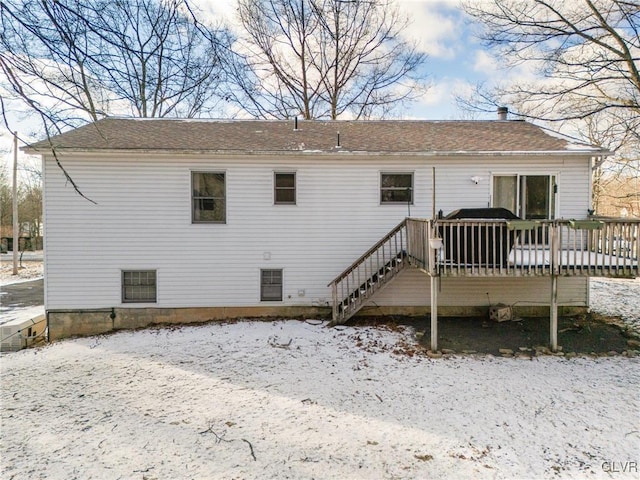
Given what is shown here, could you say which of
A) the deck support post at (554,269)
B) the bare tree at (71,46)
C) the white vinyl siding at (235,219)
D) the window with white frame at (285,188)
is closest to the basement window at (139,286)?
the white vinyl siding at (235,219)

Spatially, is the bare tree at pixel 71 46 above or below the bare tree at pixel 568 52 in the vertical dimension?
below

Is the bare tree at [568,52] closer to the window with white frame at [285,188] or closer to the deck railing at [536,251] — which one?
the deck railing at [536,251]

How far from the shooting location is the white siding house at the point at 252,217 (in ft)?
27.8

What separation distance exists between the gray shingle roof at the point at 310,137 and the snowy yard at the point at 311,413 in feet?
16.2

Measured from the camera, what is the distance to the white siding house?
8.46 metres

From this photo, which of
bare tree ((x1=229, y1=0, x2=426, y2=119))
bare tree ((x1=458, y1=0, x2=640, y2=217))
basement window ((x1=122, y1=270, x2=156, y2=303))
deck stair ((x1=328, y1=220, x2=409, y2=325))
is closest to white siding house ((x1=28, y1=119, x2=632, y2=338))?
basement window ((x1=122, y1=270, x2=156, y2=303))

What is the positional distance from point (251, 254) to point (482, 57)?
12153 mm

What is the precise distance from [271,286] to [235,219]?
2.05m

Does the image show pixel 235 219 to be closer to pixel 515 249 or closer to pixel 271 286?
pixel 271 286

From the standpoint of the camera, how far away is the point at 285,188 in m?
8.80

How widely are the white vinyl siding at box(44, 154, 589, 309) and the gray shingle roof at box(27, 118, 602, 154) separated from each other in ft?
1.09

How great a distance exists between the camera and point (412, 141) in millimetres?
9352

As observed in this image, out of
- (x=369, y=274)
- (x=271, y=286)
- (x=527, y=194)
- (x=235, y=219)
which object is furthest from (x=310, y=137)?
(x=527, y=194)

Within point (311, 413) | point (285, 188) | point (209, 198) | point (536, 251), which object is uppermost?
point (285, 188)
